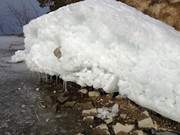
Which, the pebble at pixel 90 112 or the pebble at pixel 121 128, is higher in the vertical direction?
the pebble at pixel 90 112

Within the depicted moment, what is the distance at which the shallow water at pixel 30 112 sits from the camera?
13.1ft

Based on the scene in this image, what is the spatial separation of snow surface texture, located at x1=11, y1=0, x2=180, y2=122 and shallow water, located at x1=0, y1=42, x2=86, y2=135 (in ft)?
0.89

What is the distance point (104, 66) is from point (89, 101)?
0.41m

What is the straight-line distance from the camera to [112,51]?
4461mm

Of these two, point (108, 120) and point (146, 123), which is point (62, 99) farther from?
point (146, 123)

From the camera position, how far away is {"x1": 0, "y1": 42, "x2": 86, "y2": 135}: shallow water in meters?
3.98

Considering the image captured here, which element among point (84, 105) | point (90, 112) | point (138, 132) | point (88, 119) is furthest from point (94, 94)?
point (138, 132)

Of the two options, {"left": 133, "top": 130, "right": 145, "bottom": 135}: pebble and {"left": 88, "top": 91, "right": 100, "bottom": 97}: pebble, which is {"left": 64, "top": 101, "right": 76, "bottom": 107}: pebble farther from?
{"left": 133, "top": 130, "right": 145, "bottom": 135}: pebble

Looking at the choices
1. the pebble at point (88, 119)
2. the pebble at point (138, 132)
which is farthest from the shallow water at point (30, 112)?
the pebble at point (138, 132)

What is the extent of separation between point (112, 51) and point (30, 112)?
1077 millimetres

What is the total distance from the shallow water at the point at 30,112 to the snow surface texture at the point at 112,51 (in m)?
0.27

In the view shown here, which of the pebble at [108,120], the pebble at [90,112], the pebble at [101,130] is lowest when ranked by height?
the pebble at [101,130]

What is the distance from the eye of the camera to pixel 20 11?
12.9 metres

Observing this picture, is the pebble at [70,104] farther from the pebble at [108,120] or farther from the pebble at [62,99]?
the pebble at [108,120]
